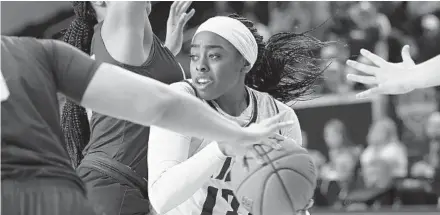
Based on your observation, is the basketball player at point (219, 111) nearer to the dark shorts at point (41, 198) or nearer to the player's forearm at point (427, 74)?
the player's forearm at point (427, 74)

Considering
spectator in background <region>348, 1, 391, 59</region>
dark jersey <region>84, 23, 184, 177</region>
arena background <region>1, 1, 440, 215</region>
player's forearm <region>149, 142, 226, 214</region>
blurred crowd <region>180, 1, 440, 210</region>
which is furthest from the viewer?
spectator in background <region>348, 1, 391, 59</region>

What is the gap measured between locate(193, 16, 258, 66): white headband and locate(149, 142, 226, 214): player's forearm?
64cm

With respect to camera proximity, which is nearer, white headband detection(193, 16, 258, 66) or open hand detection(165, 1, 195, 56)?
white headband detection(193, 16, 258, 66)

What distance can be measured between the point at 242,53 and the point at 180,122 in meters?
1.34

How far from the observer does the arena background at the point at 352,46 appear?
8.59 metres

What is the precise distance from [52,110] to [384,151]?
6343mm

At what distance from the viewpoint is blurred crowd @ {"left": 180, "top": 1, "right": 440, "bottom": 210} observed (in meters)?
7.76

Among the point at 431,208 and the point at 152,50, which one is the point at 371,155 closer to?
the point at 431,208

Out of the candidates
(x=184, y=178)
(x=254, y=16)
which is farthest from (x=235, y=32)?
(x=254, y=16)

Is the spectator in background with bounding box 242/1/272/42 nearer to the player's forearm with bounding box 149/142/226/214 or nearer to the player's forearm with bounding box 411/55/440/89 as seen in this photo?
the player's forearm with bounding box 411/55/440/89

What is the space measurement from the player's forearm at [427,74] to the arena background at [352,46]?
4478 millimetres

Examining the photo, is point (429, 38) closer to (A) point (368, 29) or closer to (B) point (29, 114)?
Answer: (A) point (368, 29)

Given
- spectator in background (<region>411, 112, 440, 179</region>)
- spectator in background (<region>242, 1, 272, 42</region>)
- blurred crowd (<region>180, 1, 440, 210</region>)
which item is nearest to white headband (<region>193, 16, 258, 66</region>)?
blurred crowd (<region>180, 1, 440, 210</region>)

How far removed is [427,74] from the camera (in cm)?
365
